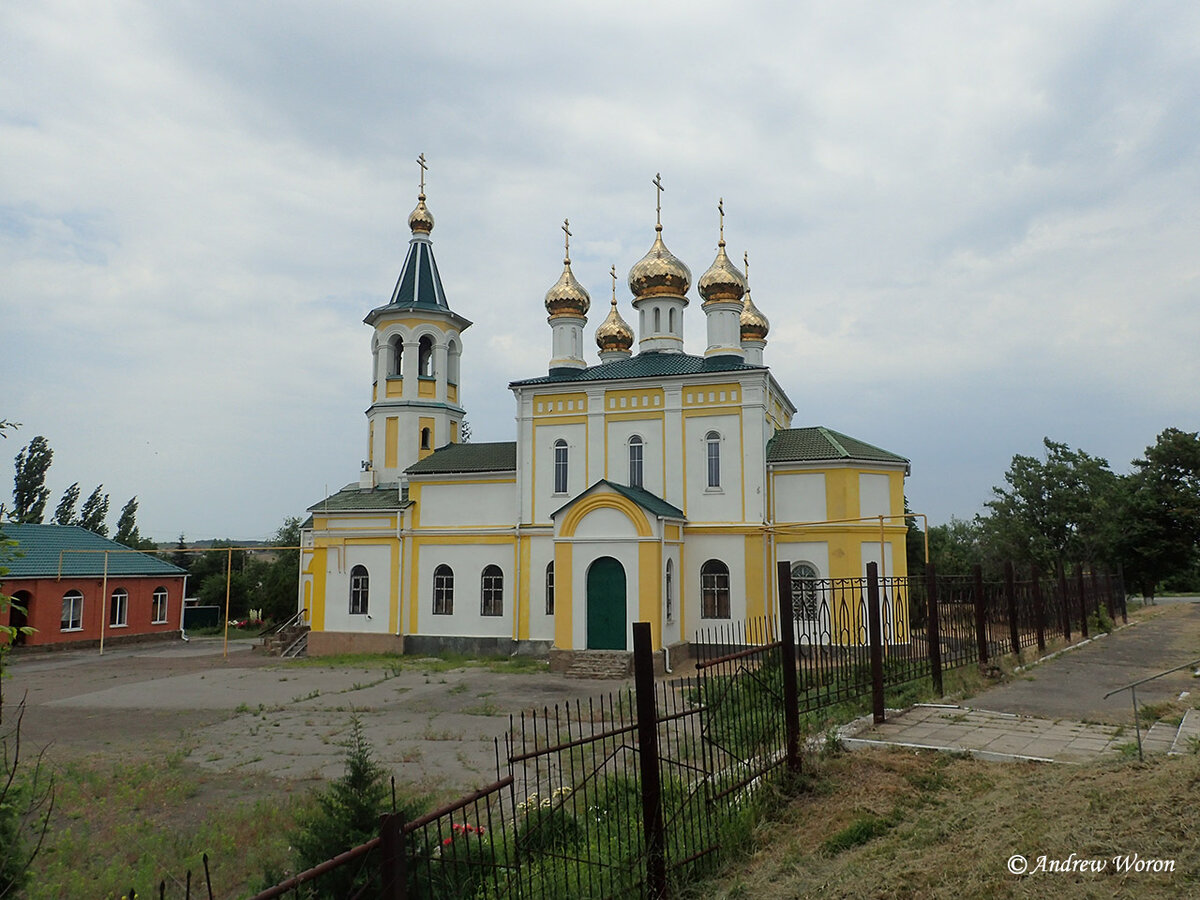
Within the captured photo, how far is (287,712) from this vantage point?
45.5 feet

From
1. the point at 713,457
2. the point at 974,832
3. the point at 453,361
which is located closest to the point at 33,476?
the point at 453,361

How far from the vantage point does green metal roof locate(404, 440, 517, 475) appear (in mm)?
22266

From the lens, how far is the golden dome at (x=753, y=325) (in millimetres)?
25016

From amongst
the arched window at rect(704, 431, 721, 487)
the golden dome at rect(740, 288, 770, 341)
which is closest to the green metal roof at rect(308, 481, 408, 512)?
the arched window at rect(704, 431, 721, 487)

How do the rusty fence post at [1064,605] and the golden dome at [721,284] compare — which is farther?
the golden dome at [721,284]

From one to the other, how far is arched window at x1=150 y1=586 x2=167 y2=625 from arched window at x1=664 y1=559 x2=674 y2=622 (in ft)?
66.7

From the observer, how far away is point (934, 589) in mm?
9938

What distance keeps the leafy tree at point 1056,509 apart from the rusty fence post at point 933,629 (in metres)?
29.1

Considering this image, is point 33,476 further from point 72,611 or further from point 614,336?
point 614,336

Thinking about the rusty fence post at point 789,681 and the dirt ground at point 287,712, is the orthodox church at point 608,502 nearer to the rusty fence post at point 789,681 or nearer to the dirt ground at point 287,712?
the dirt ground at point 287,712

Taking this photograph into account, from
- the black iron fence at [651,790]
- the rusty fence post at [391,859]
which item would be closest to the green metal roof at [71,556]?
the black iron fence at [651,790]

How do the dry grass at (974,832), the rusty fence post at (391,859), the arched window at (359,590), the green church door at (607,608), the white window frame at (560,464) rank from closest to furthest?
the rusty fence post at (391,859) < the dry grass at (974,832) < the green church door at (607,608) < the white window frame at (560,464) < the arched window at (359,590)

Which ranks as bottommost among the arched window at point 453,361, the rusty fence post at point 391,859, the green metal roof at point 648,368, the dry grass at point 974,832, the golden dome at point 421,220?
the dry grass at point 974,832

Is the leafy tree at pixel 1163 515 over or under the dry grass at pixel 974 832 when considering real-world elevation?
over
